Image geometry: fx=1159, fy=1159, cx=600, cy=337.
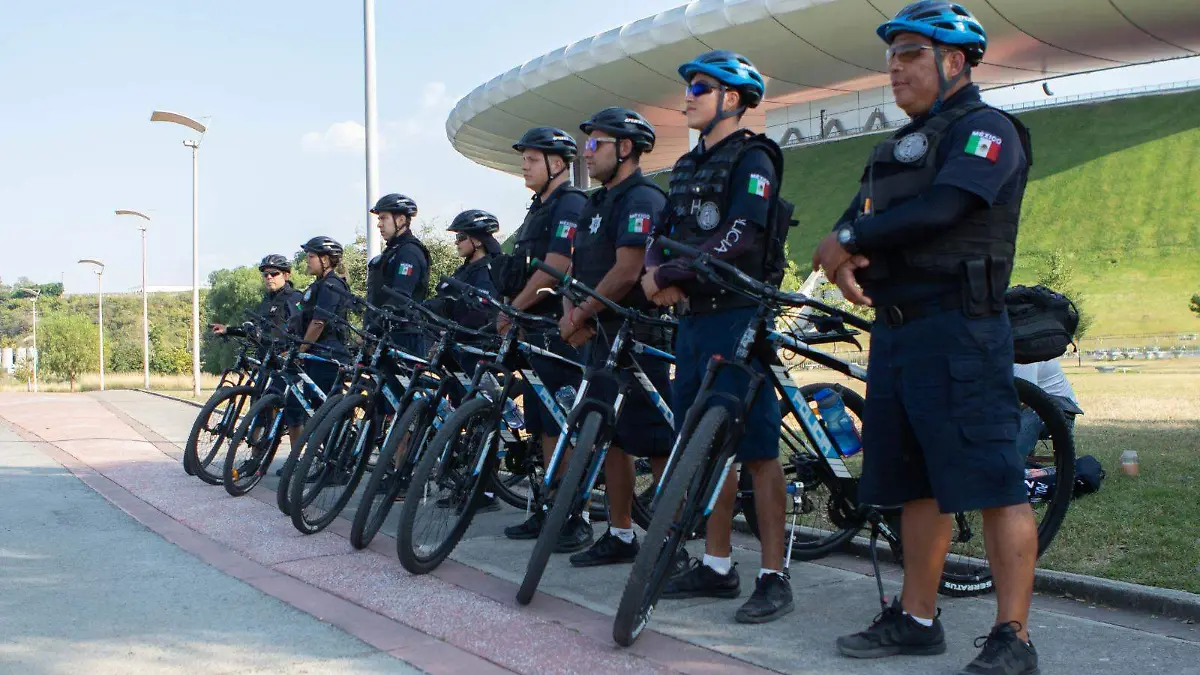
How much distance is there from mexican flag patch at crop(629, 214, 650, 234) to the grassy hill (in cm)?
5949

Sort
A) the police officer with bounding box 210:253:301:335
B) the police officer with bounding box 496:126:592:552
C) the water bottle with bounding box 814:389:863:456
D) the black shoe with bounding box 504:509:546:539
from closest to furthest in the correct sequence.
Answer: the water bottle with bounding box 814:389:863:456 → the police officer with bounding box 496:126:592:552 → the black shoe with bounding box 504:509:546:539 → the police officer with bounding box 210:253:301:335

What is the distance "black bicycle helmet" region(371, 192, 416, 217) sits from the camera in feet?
29.0

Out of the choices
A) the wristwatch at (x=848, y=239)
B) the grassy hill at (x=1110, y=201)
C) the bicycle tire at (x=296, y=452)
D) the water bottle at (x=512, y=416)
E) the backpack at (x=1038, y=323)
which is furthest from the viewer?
the grassy hill at (x=1110, y=201)

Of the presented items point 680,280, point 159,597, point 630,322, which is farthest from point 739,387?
point 159,597

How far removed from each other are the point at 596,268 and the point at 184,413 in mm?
15007

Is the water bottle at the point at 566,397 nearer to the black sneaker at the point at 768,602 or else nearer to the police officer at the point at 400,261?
the black sneaker at the point at 768,602

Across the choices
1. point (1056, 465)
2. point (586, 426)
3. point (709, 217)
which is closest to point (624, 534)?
point (586, 426)

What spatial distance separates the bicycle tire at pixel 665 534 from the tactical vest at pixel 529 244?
2.69m

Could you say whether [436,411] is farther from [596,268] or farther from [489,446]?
[596,268]

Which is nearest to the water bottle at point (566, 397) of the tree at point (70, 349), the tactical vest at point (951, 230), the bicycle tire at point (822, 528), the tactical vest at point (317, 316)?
the bicycle tire at point (822, 528)

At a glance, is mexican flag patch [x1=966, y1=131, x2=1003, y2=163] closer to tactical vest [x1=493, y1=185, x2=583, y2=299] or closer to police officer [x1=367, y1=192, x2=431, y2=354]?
tactical vest [x1=493, y1=185, x2=583, y2=299]

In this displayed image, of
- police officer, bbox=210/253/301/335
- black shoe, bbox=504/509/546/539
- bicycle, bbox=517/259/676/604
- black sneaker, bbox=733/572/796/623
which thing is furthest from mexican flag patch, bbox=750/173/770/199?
police officer, bbox=210/253/301/335

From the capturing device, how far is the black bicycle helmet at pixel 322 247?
9812mm

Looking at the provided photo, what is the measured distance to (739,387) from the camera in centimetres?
466
